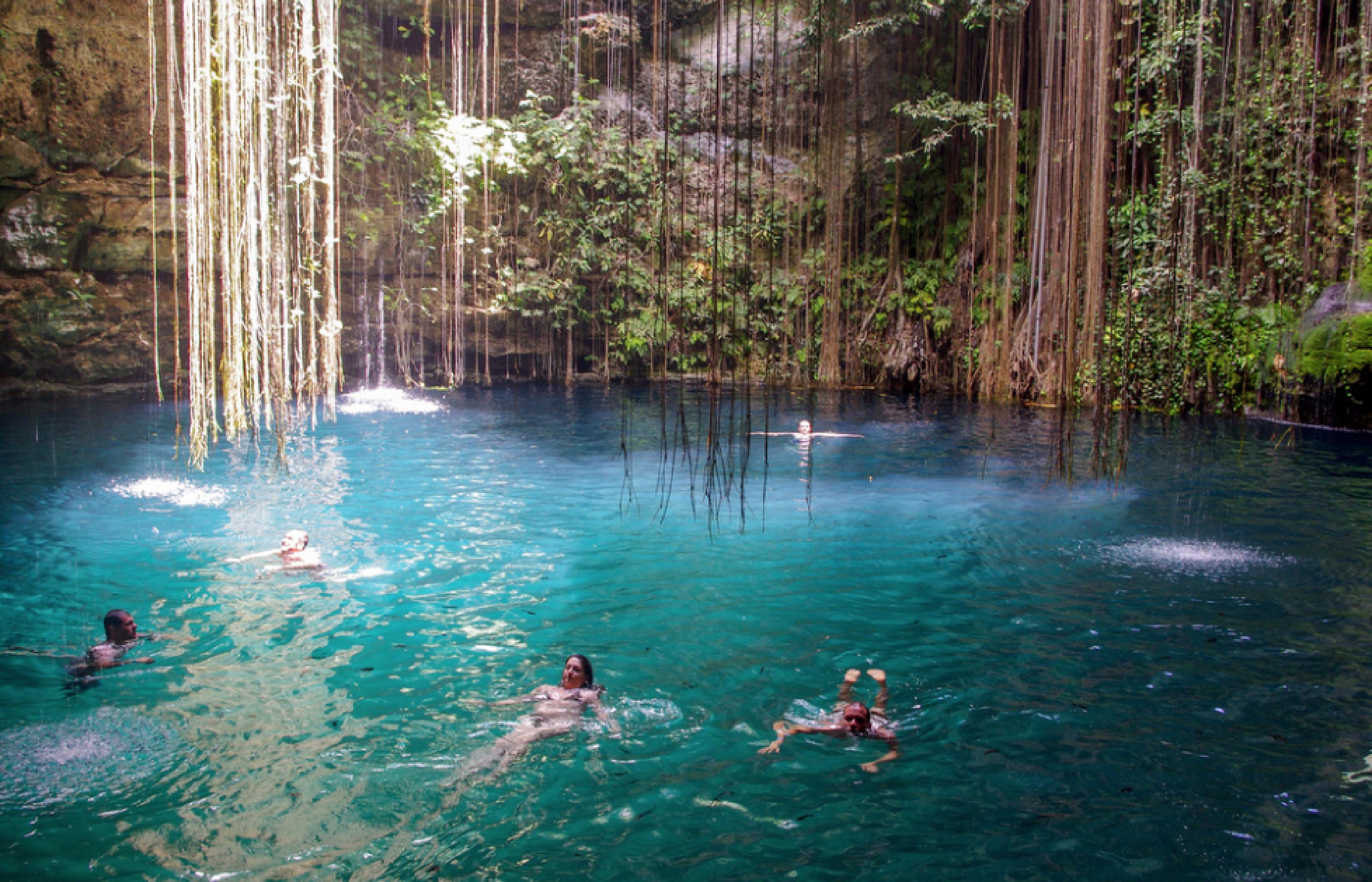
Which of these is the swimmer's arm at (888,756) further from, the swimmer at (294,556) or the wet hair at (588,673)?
the swimmer at (294,556)

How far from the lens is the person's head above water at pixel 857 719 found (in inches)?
139

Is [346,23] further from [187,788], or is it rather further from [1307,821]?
[1307,821]

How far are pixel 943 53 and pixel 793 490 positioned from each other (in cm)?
992

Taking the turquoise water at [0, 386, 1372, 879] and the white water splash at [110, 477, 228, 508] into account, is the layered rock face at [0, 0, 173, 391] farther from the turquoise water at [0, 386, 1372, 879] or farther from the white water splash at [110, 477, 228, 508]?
the white water splash at [110, 477, 228, 508]

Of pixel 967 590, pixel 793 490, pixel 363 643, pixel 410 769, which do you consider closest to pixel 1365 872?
pixel 967 590

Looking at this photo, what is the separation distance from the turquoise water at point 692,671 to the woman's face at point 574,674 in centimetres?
21

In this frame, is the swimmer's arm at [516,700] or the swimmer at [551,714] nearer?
the swimmer at [551,714]

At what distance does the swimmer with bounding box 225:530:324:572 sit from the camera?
5.45 m

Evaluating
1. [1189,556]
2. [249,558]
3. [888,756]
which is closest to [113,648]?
[249,558]

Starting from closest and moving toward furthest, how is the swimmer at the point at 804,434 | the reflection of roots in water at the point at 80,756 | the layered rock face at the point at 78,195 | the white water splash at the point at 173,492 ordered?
the reflection of roots in water at the point at 80,756, the white water splash at the point at 173,492, the swimmer at the point at 804,434, the layered rock face at the point at 78,195

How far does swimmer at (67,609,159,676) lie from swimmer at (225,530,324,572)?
43.3 inches

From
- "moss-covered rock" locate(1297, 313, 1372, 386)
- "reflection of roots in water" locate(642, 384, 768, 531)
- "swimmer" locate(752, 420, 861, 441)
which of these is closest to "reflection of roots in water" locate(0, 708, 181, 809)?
"reflection of roots in water" locate(642, 384, 768, 531)

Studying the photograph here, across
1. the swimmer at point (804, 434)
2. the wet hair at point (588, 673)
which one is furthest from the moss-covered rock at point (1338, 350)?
the wet hair at point (588, 673)

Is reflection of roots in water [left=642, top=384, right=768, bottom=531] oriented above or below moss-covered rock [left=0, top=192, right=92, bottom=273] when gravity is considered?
below
